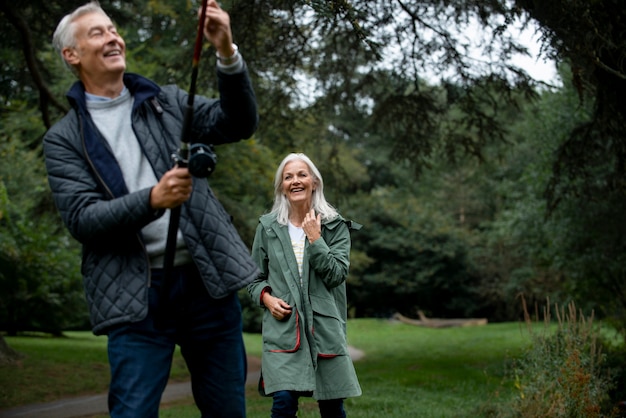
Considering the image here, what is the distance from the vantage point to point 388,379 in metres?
11.6

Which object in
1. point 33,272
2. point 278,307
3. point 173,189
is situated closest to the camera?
point 173,189

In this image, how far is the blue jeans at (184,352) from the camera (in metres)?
2.74

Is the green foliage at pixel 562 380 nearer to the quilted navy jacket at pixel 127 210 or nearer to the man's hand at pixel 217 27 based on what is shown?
the quilted navy jacket at pixel 127 210

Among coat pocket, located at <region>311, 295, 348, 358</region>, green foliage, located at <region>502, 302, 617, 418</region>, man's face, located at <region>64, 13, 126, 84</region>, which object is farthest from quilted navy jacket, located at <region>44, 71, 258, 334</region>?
green foliage, located at <region>502, 302, 617, 418</region>

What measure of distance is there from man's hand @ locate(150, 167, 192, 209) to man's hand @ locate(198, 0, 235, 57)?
1.57 ft

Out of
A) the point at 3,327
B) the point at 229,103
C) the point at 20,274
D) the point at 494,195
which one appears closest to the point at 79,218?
the point at 229,103

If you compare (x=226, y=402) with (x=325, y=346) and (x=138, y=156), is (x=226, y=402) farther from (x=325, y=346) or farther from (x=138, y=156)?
(x=325, y=346)

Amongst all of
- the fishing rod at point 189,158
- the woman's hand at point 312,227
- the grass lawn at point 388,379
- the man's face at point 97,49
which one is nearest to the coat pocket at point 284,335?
the woman's hand at point 312,227

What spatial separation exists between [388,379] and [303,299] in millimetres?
7458

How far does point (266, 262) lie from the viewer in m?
4.82

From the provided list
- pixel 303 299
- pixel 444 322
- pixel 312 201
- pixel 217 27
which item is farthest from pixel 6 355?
pixel 444 322

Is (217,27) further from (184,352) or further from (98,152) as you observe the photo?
(184,352)

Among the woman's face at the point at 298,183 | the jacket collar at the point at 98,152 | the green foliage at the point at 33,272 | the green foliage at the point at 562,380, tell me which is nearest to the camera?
the jacket collar at the point at 98,152

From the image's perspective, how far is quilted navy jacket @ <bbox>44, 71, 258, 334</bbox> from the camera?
269 centimetres
